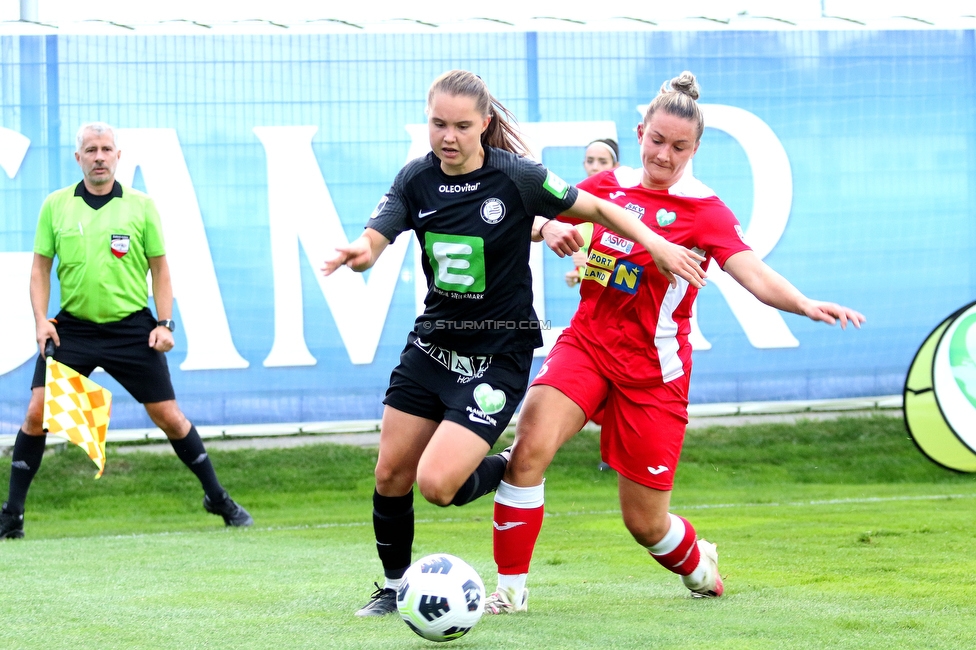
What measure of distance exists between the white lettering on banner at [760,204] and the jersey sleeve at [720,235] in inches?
173

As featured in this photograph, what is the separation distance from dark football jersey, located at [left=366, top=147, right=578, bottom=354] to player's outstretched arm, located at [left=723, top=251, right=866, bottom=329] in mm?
652

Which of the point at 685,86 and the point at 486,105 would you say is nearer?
the point at 486,105

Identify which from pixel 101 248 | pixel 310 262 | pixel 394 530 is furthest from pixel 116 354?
pixel 394 530

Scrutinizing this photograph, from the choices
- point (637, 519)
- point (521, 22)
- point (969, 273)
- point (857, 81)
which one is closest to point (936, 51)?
point (857, 81)

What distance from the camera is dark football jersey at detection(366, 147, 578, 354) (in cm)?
418

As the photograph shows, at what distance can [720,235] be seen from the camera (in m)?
4.41

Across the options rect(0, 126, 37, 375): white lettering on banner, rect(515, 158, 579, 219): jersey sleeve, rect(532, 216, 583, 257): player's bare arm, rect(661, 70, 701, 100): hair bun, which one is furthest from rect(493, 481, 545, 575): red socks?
rect(0, 126, 37, 375): white lettering on banner

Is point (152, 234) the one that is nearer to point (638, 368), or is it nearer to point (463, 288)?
point (463, 288)

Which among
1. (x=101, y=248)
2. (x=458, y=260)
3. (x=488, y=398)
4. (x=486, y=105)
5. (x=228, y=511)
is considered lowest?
(x=228, y=511)

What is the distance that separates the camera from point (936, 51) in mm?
9266

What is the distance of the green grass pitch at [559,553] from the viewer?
3.86 metres

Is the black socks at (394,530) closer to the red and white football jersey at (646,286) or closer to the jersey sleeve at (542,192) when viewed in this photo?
the red and white football jersey at (646,286)

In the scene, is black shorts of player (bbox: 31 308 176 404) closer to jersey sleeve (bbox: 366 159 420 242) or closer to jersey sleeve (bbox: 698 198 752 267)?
jersey sleeve (bbox: 366 159 420 242)

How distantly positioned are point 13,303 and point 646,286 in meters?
5.24
